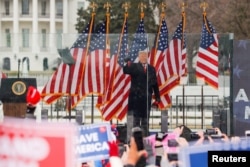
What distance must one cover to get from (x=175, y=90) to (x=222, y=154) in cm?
937

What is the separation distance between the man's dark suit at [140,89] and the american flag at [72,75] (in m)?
0.76

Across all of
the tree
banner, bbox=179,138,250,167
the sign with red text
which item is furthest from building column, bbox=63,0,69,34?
the sign with red text

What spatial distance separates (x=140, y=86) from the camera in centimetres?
1296

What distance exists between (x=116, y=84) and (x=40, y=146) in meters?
9.25

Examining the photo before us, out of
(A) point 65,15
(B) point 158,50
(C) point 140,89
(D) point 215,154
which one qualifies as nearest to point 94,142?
(D) point 215,154

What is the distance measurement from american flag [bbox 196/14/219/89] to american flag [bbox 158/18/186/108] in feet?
0.93

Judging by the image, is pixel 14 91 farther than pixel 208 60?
No

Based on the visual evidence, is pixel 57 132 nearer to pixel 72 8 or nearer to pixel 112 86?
pixel 112 86

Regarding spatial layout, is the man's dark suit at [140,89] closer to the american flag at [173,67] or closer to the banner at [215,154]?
the american flag at [173,67]

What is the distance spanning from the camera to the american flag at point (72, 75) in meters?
13.1

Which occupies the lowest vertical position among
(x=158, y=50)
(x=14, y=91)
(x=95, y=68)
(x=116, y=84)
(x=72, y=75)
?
(x=14, y=91)

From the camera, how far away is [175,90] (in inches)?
535

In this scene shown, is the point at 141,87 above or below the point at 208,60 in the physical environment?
below

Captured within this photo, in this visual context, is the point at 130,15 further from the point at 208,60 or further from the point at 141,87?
the point at 141,87
